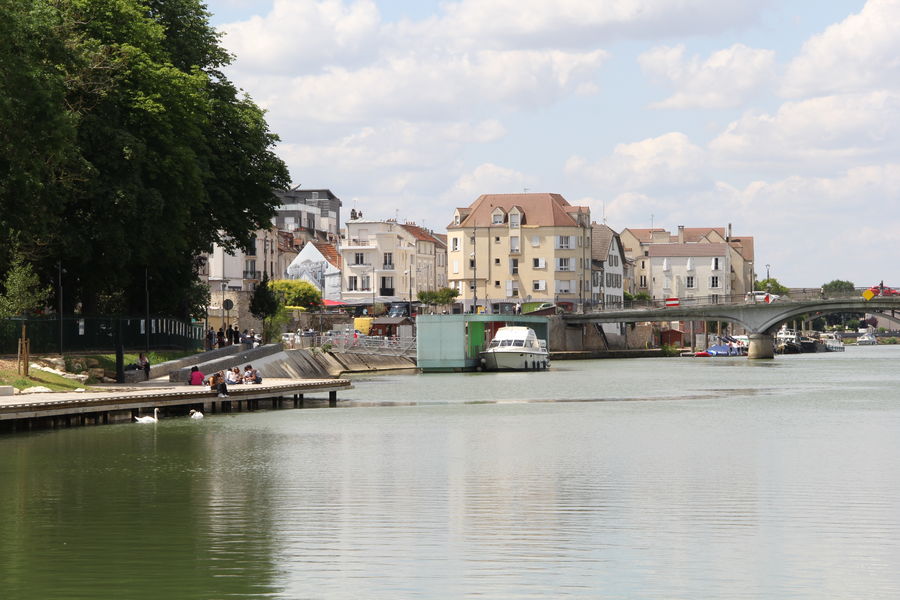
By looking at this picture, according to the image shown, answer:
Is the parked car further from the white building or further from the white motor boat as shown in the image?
the white building

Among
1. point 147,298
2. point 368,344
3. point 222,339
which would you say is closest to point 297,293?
point 368,344

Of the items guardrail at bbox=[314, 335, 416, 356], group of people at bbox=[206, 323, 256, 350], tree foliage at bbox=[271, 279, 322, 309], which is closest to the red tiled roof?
tree foliage at bbox=[271, 279, 322, 309]

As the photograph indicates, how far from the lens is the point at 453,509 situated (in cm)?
2541

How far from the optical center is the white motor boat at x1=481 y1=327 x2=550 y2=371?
10162 centimetres

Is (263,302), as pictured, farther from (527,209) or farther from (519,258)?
(527,209)

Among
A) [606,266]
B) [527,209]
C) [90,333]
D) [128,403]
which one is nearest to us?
[128,403]

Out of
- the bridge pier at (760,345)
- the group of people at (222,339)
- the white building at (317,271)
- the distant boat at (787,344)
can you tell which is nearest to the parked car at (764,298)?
the bridge pier at (760,345)

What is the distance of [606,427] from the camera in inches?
1813

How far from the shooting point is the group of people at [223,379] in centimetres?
5038

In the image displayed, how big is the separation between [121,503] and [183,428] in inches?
722

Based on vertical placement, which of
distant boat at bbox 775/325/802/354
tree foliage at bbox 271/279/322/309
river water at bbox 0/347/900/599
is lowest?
river water at bbox 0/347/900/599

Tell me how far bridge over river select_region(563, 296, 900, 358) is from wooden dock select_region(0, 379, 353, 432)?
7279cm

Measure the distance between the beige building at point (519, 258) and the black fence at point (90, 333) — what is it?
90.1 metres

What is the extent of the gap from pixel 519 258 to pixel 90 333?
10297 cm
